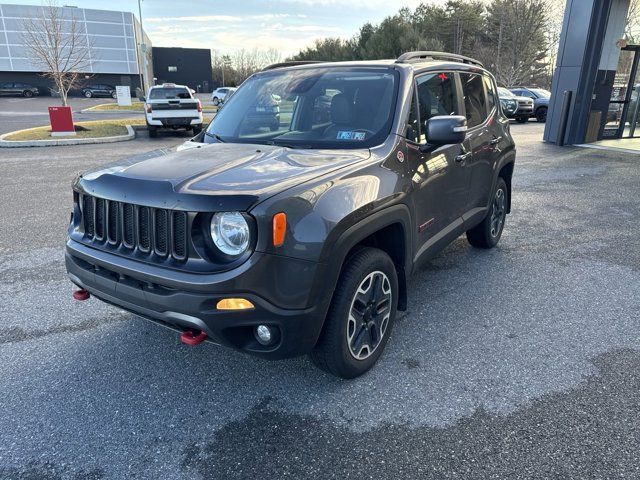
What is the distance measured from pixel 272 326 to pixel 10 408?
1652mm

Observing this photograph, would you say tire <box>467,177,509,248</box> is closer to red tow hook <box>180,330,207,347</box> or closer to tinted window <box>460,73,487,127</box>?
tinted window <box>460,73,487,127</box>

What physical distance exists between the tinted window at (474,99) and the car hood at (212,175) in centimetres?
171

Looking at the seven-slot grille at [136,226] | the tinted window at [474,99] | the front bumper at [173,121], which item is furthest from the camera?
the front bumper at [173,121]

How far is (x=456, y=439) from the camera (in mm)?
2441

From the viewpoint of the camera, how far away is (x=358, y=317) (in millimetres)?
2830

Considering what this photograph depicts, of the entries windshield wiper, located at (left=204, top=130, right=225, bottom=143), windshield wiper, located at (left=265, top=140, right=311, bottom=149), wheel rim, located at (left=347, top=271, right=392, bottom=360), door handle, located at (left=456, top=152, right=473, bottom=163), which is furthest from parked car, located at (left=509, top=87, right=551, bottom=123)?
wheel rim, located at (left=347, top=271, right=392, bottom=360)

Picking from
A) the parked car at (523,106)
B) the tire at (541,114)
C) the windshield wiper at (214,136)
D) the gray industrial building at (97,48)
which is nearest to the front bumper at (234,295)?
the windshield wiper at (214,136)

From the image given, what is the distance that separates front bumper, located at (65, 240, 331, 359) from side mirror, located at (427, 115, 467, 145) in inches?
49.9

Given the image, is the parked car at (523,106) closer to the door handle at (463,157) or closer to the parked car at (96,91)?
the door handle at (463,157)

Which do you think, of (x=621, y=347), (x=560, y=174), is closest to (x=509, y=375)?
(x=621, y=347)

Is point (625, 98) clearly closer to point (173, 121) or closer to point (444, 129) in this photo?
point (173, 121)

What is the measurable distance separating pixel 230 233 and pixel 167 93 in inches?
613

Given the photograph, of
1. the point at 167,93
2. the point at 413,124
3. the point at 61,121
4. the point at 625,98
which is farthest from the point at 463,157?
the point at 61,121

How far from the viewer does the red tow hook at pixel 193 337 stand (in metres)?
2.39
